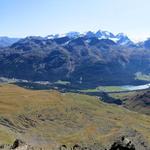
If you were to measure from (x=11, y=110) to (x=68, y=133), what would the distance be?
33.1 metres

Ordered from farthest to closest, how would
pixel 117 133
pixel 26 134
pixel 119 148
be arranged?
1. pixel 117 133
2. pixel 26 134
3. pixel 119 148

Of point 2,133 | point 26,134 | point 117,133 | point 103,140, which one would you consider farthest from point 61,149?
point 117,133

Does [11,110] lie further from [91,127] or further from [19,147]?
[19,147]

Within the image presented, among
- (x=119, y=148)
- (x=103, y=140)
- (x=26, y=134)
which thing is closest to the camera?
(x=119, y=148)

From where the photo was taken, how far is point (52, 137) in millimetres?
170125

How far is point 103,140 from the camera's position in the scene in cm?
17312

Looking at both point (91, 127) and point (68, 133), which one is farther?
point (91, 127)

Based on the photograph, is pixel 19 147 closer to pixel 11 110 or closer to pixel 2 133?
pixel 2 133

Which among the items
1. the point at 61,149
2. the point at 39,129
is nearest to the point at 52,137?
the point at 39,129

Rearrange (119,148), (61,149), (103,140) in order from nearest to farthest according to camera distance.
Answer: (119,148) < (61,149) < (103,140)

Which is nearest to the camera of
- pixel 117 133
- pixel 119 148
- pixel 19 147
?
pixel 19 147

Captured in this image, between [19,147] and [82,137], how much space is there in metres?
116

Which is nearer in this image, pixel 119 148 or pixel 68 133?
pixel 119 148

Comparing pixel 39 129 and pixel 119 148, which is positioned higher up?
pixel 119 148
